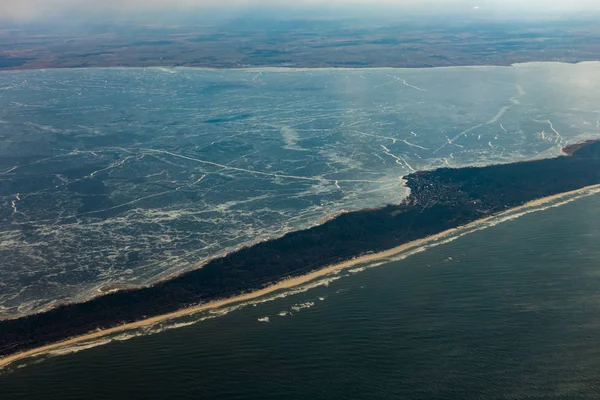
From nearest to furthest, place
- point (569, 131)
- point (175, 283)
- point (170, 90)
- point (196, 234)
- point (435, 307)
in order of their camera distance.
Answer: point (435, 307) < point (175, 283) < point (196, 234) < point (569, 131) < point (170, 90)

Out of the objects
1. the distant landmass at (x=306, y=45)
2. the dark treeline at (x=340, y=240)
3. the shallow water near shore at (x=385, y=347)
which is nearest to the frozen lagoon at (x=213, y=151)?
the dark treeline at (x=340, y=240)

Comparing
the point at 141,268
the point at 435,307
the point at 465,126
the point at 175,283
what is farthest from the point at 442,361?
the point at 465,126

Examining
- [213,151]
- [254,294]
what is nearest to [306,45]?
[213,151]

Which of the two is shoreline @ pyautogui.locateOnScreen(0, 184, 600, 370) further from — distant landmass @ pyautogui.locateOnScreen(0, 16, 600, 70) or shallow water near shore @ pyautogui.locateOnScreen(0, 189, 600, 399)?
distant landmass @ pyautogui.locateOnScreen(0, 16, 600, 70)

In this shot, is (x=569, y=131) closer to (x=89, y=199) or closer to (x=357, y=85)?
(x=357, y=85)

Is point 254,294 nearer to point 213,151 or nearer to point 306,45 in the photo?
point 213,151

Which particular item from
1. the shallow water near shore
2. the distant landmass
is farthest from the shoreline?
the distant landmass
